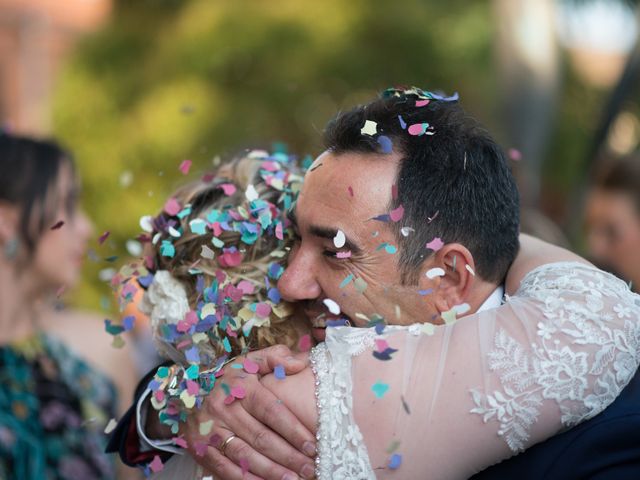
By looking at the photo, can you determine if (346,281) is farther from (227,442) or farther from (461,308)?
(227,442)

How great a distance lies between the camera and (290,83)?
1016 cm

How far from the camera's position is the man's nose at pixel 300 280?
2416 mm

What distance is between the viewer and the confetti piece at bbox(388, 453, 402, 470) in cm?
203

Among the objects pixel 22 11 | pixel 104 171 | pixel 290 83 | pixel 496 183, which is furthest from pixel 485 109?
pixel 496 183

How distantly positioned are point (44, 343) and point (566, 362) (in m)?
2.90

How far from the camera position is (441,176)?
2406 mm

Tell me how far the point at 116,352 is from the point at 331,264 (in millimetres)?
2283

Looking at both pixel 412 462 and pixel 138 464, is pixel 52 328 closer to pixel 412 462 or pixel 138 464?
pixel 138 464

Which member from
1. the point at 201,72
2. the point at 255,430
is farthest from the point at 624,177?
the point at 201,72

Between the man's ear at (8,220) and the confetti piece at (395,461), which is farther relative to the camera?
the man's ear at (8,220)

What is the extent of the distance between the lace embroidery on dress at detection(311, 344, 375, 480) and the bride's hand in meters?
0.06

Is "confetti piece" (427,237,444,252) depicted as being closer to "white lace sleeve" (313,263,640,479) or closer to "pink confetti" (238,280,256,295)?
"white lace sleeve" (313,263,640,479)

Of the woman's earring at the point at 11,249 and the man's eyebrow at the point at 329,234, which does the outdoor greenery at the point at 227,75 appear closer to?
the woman's earring at the point at 11,249

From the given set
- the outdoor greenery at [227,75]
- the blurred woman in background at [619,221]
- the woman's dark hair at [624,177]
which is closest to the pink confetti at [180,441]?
the blurred woman in background at [619,221]
